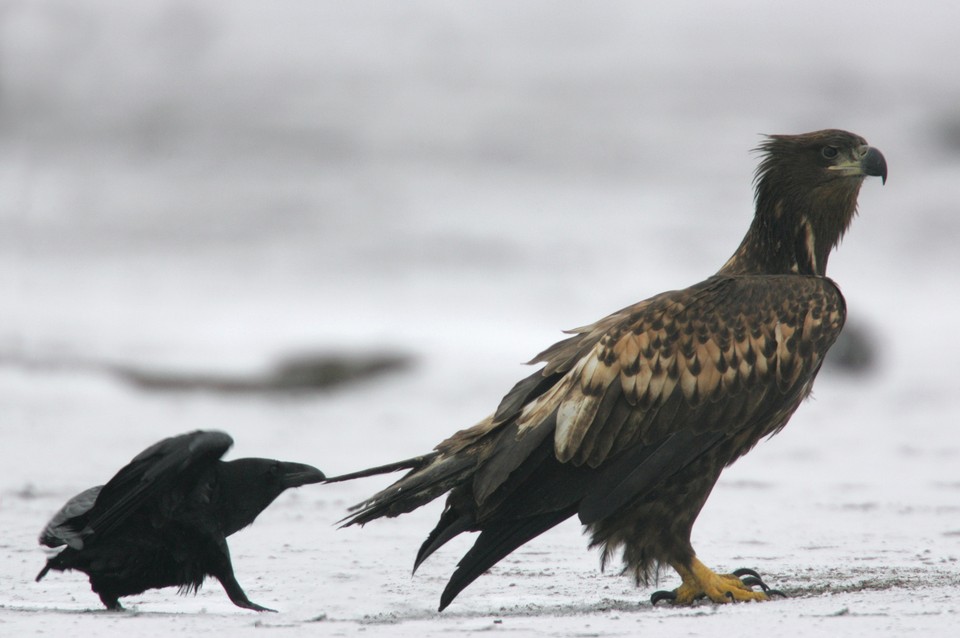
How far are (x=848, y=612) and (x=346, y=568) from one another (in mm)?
2906

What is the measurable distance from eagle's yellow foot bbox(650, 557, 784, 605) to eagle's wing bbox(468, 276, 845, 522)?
50cm

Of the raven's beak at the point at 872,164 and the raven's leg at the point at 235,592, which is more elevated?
the raven's beak at the point at 872,164

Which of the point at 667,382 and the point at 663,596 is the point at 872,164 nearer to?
the point at 667,382

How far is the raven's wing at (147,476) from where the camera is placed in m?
6.29

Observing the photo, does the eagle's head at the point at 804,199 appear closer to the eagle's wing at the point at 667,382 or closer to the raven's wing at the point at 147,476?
the eagle's wing at the point at 667,382

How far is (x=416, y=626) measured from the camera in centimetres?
596

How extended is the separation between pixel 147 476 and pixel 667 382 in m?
2.31

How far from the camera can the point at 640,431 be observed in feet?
21.3

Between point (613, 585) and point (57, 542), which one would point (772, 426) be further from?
point (57, 542)

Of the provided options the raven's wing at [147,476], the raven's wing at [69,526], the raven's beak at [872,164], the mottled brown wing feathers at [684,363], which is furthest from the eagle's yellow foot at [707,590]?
the raven's wing at [69,526]

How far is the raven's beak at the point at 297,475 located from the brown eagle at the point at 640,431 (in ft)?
1.32

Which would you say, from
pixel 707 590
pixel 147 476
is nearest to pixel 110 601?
pixel 147 476

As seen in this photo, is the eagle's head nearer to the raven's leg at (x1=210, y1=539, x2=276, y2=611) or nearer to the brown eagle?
the brown eagle

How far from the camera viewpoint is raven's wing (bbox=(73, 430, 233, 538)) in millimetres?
6285
